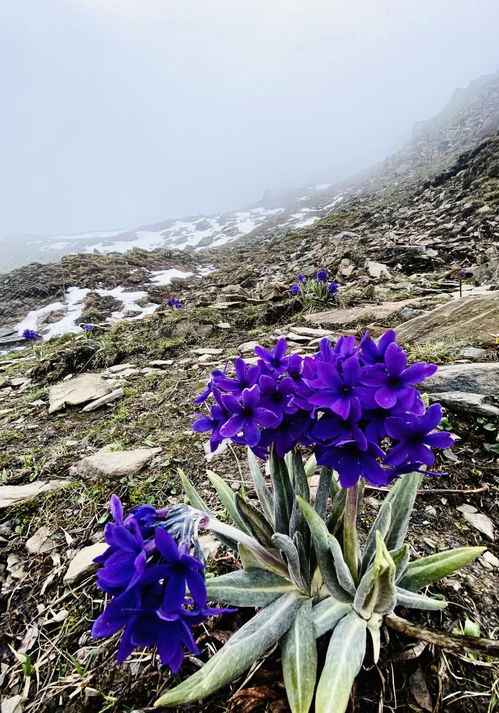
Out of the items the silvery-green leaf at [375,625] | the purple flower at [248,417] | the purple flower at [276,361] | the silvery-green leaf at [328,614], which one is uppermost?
the purple flower at [276,361]

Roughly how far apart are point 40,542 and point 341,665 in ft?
5.49

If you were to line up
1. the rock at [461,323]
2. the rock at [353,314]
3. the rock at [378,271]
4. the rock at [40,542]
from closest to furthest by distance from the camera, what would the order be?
1. the rock at [40,542]
2. the rock at [461,323]
3. the rock at [353,314]
4. the rock at [378,271]

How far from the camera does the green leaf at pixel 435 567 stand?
111 centimetres

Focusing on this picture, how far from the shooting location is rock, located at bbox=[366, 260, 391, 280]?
769 cm

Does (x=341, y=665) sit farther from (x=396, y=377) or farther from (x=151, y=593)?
(x=396, y=377)

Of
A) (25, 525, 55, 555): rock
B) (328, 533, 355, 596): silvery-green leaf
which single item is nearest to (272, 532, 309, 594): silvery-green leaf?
(328, 533, 355, 596): silvery-green leaf

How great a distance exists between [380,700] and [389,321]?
436cm

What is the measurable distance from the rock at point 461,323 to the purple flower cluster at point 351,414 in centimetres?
286

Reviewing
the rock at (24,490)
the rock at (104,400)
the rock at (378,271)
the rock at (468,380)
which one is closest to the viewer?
the rock at (24,490)

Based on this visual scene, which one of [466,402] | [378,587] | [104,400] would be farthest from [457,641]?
[104,400]

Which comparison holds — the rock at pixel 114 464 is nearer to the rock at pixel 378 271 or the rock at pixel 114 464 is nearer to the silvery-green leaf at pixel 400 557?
the silvery-green leaf at pixel 400 557

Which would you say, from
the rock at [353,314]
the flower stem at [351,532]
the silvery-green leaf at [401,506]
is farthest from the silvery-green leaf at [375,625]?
the rock at [353,314]

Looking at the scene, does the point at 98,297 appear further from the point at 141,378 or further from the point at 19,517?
the point at 19,517

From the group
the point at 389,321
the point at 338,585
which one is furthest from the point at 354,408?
the point at 389,321
